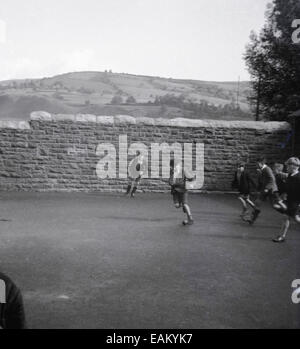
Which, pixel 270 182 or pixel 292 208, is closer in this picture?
pixel 292 208

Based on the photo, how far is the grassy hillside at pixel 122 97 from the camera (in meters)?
31.0

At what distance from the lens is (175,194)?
34.3 feet

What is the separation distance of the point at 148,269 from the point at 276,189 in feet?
15.5

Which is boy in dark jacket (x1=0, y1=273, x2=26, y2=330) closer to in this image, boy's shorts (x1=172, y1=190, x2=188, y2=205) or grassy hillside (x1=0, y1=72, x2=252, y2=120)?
boy's shorts (x1=172, y1=190, x2=188, y2=205)

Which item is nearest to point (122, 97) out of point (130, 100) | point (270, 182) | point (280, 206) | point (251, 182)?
point (130, 100)

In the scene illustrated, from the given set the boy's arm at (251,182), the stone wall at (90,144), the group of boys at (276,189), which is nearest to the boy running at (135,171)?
the stone wall at (90,144)

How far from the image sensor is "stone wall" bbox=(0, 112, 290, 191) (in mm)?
15539

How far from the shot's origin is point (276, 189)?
33.8ft

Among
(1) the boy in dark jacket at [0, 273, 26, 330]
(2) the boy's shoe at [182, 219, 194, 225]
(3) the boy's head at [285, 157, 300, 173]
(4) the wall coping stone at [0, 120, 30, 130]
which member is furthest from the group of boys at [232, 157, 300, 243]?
(4) the wall coping stone at [0, 120, 30, 130]

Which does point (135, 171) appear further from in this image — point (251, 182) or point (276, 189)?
point (276, 189)

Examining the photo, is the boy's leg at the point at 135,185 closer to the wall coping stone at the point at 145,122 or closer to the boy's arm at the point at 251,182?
the wall coping stone at the point at 145,122

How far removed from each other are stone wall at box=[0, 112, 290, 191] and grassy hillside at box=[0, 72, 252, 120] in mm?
12448

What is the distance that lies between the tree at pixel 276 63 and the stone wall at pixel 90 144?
6.59 metres
